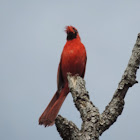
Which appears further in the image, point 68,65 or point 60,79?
point 60,79

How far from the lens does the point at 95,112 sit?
3514 mm

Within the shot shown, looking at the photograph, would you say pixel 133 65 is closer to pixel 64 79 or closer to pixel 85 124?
pixel 85 124

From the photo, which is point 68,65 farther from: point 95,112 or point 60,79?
point 95,112

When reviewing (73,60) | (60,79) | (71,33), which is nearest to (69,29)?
(71,33)

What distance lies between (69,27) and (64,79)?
1.10 meters

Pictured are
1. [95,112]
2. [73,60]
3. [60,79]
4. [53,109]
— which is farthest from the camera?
[60,79]

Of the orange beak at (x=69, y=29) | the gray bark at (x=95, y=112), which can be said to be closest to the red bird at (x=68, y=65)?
the orange beak at (x=69, y=29)

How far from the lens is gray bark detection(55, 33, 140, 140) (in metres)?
3.26

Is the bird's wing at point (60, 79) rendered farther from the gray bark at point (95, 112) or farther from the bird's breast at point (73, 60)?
the gray bark at point (95, 112)

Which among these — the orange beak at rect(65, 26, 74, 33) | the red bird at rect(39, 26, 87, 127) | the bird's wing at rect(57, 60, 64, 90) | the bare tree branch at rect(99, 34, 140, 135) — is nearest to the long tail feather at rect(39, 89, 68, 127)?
the red bird at rect(39, 26, 87, 127)

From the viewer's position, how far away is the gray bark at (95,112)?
3.26 m

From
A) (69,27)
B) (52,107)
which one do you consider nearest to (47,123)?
(52,107)

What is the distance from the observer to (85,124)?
133 inches

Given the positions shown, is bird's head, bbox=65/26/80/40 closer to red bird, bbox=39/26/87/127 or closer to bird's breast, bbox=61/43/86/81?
red bird, bbox=39/26/87/127
